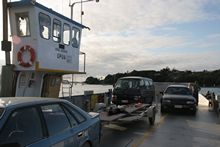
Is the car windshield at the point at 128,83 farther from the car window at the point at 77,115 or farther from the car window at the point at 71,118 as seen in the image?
the car window at the point at 71,118

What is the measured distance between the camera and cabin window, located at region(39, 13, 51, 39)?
40.0 ft

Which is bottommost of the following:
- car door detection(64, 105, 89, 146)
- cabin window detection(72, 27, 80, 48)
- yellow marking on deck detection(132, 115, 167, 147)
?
yellow marking on deck detection(132, 115, 167, 147)

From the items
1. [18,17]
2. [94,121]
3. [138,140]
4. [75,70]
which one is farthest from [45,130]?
[75,70]

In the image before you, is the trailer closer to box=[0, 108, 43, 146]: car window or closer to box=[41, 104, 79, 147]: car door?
box=[41, 104, 79, 147]: car door

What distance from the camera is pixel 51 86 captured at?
528 inches

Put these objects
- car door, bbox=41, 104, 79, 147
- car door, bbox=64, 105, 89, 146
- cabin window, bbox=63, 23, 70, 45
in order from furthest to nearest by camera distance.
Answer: cabin window, bbox=63, 23, 70, 45
car door, bbox=64, 105, 89, 146
car door, bbox=41, 104, 79, 147

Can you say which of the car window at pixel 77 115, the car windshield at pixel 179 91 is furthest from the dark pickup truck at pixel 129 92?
the car window at pixel 77 115

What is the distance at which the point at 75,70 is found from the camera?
14945 mm

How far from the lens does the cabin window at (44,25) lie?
12.2m

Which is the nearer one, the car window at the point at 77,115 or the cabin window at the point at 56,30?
the car window at the point at 77,115

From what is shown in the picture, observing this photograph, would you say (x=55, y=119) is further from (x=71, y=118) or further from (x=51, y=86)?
(x=51, y=86)

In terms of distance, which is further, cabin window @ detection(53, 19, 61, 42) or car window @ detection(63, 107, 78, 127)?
cabin window @ detection(53, 19, 61, 42)

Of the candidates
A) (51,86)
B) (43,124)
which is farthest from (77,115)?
(51,86)

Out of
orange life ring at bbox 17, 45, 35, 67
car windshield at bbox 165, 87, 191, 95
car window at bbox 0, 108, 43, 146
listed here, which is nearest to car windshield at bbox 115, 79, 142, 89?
car windshield at bbox 165, 87, 191, 95
